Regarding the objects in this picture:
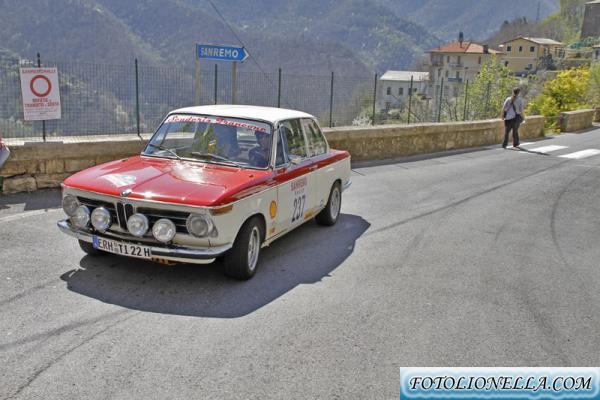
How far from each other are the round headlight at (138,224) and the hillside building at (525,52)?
442 feet

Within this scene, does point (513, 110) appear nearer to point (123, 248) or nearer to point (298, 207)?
point (298, 207)

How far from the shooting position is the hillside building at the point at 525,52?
130375 millimetres

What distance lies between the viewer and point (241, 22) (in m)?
160

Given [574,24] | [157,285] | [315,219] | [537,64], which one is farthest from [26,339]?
[574,24]

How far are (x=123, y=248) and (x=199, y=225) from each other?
785 millimetres

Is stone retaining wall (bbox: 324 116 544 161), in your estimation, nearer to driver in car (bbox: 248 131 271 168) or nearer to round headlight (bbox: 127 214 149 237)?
driver in car (bbox: 248 131 271 168)

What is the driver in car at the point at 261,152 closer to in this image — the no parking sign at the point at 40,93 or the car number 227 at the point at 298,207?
the car number 227 at the point at 298,207

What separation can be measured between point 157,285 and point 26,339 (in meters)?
1.48

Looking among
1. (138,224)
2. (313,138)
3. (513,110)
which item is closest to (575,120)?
(513,110)

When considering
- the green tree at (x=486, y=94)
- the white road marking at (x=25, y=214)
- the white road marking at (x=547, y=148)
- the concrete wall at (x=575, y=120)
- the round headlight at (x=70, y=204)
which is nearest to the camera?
the round headlight at (x=70, y=204)

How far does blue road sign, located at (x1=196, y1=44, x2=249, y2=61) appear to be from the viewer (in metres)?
12.8

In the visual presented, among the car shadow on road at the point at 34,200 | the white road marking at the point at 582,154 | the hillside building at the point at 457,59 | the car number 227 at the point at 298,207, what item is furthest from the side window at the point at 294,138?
the hillside building at the point at 457,59

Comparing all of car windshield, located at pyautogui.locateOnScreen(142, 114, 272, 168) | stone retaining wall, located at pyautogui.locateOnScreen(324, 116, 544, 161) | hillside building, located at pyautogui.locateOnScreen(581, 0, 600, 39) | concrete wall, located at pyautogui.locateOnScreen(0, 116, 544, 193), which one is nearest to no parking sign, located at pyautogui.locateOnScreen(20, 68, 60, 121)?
concrete wall, located at pyautogui.locateOnScreen(0, 116, 544, 193)

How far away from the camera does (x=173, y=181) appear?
234 inches
